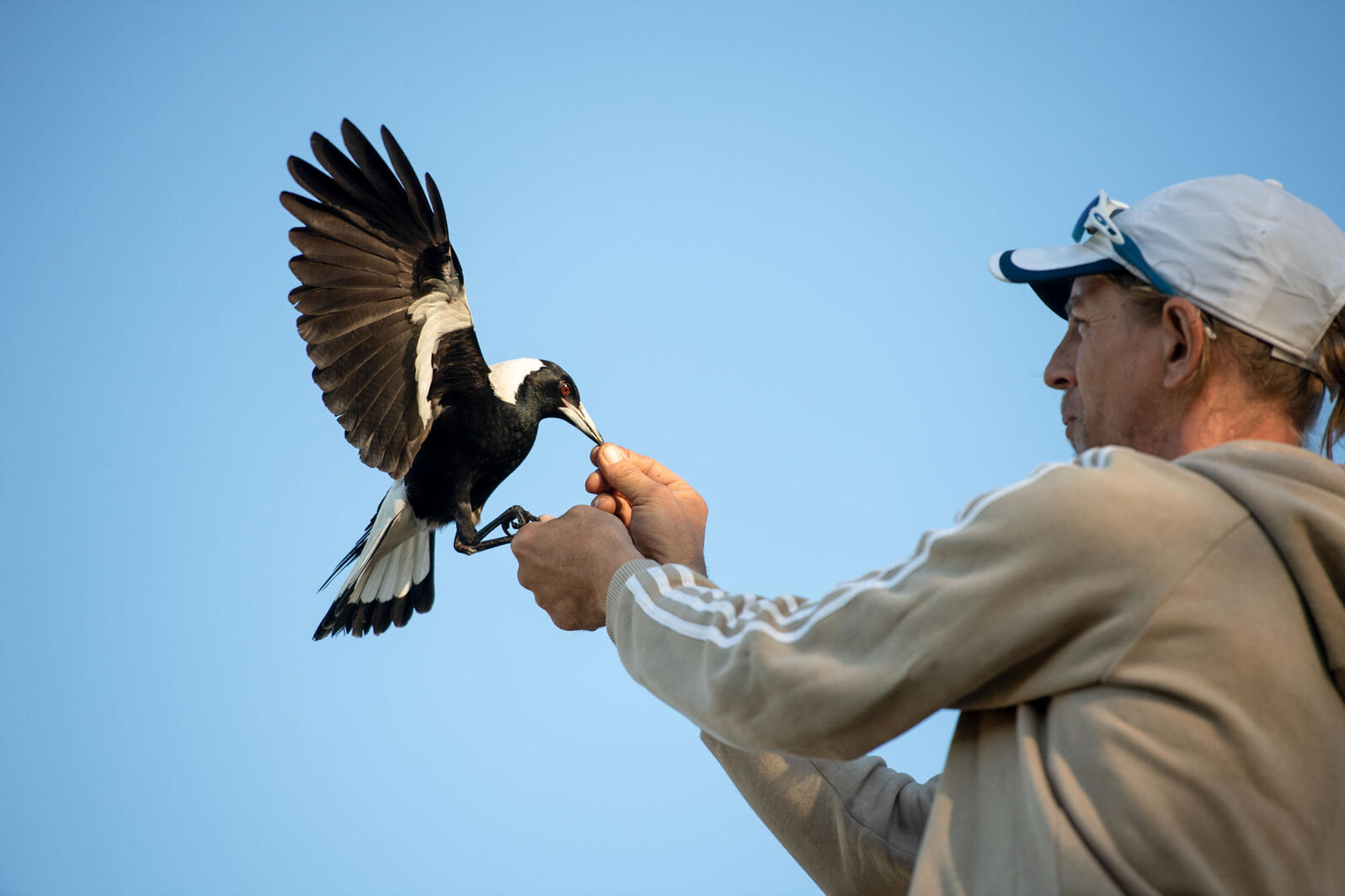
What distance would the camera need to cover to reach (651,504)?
1.26 m

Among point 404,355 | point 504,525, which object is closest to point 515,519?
point 504,525

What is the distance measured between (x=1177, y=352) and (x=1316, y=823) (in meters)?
0.40

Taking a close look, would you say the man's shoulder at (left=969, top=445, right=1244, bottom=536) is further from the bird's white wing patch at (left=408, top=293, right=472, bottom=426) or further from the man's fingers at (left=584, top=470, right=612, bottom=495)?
the bird's white wing patch at (left=408, top=293, right=472, bottom=426)

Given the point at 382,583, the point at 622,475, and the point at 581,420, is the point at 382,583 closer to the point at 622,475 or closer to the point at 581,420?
the point at 581,420

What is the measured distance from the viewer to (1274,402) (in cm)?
97

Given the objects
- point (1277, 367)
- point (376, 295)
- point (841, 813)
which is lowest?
point (841, 813)

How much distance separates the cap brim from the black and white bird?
1.21 m

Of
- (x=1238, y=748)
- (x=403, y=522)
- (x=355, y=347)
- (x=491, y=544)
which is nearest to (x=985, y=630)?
(x=1238, y=748)

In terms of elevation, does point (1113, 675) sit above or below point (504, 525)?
below

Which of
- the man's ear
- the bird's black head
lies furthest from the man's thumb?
the bird's black head

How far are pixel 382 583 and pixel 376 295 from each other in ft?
3.34

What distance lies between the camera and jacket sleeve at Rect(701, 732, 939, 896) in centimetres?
120

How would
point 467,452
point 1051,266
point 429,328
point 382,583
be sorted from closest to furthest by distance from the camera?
point 1051,266
point 429,328
point 467,452
point 382,583

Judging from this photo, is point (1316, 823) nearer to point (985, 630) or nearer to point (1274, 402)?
point (985, 630)
